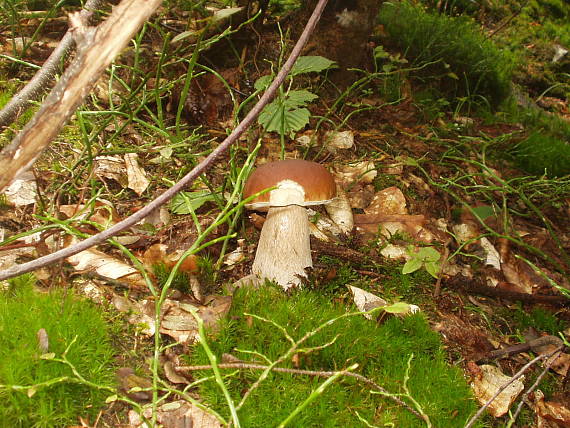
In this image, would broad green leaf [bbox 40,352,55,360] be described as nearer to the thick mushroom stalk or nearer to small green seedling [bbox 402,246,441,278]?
the thick mushroom stalk

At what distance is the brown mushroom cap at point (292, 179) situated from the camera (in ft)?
6.38

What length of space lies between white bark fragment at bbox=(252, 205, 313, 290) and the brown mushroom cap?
224 mm

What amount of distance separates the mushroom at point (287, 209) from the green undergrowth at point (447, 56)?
2364 millimetres

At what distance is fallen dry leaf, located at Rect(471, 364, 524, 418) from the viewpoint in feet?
5.82

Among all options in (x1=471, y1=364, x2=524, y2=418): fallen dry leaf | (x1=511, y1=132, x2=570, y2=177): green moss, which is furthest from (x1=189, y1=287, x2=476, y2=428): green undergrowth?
(x1=511, y1=132, x2=570, y2=177): green moss

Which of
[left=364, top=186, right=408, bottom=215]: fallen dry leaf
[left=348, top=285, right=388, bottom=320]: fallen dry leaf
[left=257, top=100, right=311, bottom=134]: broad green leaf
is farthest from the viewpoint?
[left=364, top=186, right=408, bottom=215]: fallen dry leaf

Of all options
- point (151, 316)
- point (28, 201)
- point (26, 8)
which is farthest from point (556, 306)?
point (26, 8)

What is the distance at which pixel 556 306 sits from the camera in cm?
249

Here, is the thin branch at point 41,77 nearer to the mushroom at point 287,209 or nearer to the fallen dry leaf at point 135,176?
the fallen dry leaf at point 135,176

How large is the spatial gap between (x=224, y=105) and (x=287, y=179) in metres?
1.47

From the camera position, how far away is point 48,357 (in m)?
1.29

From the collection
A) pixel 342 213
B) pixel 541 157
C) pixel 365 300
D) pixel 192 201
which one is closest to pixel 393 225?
pixel 342 213

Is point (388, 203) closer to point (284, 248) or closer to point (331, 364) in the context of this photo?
point (284, 248)

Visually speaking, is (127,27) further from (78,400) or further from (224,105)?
(224,105)
